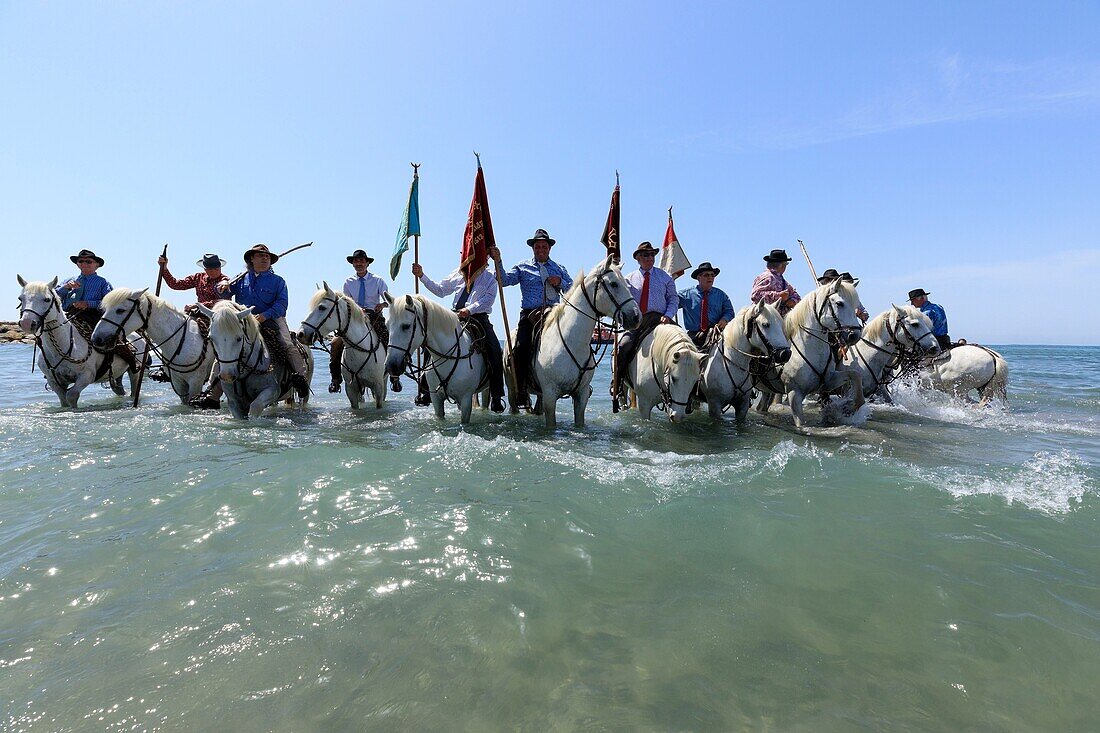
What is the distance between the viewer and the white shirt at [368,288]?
10305mm

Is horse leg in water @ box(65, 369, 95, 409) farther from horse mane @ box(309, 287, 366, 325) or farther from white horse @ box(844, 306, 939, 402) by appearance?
white horse @ box(844, 306, 939, 402)

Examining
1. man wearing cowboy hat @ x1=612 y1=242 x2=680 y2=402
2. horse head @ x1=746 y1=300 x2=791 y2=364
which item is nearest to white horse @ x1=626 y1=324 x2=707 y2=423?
man wearing cowboy hat @ x1=612 y1=242 x2=680 y2=402

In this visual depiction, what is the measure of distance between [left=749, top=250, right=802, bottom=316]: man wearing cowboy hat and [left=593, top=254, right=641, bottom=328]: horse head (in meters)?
4.49

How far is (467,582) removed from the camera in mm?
2877

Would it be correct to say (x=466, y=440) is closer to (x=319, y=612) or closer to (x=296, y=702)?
(x=319, y=612)

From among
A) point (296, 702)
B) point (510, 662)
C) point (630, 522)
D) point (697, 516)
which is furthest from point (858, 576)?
point (296, 702)

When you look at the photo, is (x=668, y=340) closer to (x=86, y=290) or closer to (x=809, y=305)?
(x=809, y=305)

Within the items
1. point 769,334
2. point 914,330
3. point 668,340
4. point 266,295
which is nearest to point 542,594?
point 668,340

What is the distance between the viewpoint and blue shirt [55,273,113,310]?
1027 cm

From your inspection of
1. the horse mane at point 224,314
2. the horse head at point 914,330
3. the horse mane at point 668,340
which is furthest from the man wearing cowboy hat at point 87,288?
the horse head at point 914,330

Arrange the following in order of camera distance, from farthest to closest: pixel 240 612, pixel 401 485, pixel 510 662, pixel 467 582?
pixel 401 485 → pixel 467 582 → pixel 240 612 → pixel 510 662

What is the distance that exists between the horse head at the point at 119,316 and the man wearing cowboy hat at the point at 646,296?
8.03 metres

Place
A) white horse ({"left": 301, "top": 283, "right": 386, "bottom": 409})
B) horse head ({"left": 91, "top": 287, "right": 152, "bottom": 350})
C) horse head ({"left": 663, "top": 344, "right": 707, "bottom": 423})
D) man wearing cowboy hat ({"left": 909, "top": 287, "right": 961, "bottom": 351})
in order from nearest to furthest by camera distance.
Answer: horse head ({"left": 663, "top": 344, "right": 707, "bottom": 423}), white horse ({"left": 301, "top": 283, "right": 386, "bottom": 409}), horse head ({"left": 91, "top": 287, "right": 152, "bottom": 350}), man wearing cowboy hat ({"left": 909, "top": 287, "right": 961, "bottom": 351})

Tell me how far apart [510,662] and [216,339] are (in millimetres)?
7157
